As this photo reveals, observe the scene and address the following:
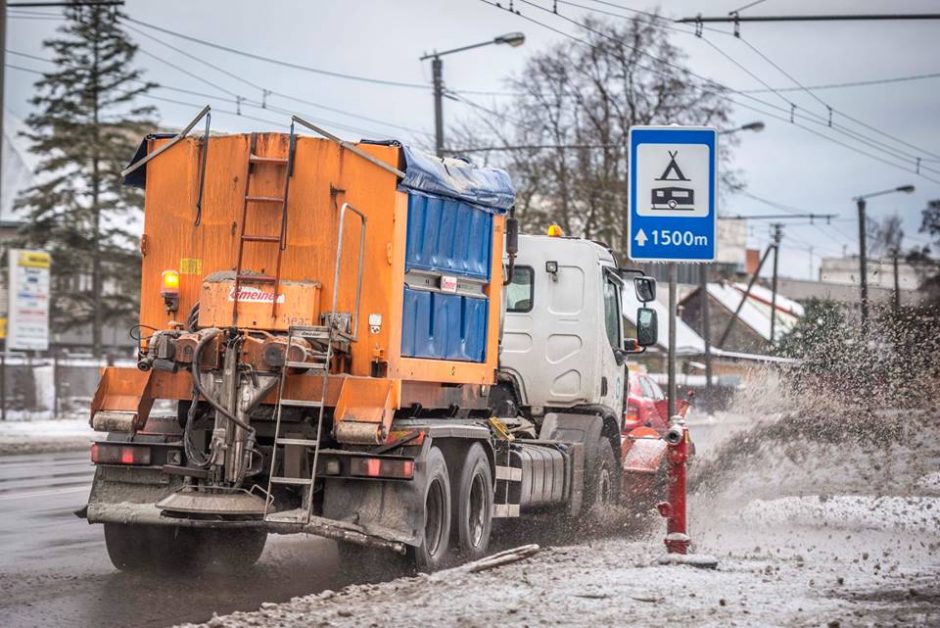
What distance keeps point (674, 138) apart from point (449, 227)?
6.58 ft

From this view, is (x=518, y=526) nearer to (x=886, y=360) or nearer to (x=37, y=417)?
(x=886, y=360)

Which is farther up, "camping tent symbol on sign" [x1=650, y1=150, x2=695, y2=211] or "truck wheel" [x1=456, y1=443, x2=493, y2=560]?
"camping tent symbol on sign" [x1=650, y1=150, x2=695, y2=211]

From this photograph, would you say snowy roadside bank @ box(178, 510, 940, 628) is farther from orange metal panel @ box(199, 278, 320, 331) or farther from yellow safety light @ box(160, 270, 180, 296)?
yellow safety light @ box(160, 270, 180, 296)

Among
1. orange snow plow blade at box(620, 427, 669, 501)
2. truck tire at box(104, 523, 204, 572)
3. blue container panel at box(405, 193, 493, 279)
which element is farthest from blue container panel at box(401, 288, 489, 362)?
A: orange snow plow blade at box(620, 427, 669, 501)

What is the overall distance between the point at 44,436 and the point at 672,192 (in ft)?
64.2

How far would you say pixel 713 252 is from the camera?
11047 mm

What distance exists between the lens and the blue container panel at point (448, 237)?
10.2 meters

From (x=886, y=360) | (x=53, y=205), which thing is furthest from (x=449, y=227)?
(x=53, y=205)

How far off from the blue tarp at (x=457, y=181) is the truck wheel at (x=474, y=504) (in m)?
2.01

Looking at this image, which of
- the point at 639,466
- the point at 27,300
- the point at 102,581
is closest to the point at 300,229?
the point at 102,581

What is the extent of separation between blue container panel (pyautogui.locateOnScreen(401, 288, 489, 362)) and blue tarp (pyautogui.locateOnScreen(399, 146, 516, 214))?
775 mm

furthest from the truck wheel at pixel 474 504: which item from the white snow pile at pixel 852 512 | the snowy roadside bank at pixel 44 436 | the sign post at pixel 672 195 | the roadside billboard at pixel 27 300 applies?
the roadside billboard at pixel 27 300

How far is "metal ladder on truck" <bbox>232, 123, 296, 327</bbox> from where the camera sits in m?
9.63

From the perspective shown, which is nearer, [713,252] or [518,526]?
[713,252]
